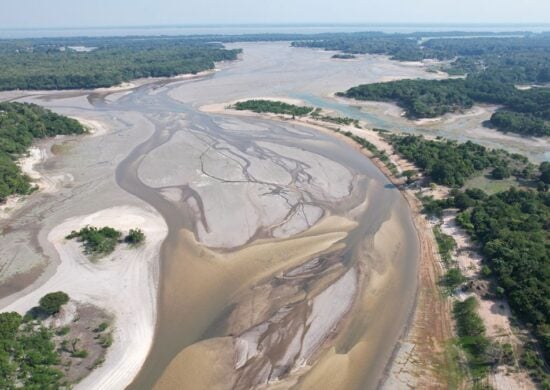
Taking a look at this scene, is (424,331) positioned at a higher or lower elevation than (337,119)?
higher

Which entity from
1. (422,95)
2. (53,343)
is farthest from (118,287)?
(422,95)

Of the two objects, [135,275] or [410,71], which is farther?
[410,71]

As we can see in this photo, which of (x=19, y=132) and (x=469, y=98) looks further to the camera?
(x=469, y=98)

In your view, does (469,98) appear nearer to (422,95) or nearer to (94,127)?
(422,95)

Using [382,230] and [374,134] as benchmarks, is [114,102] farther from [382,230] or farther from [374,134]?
[382,230]

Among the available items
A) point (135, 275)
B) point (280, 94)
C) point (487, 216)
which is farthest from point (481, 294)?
point (280, 94)

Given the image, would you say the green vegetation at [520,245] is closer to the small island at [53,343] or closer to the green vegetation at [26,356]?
the small island at [53,343]
